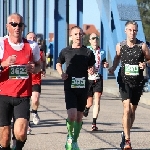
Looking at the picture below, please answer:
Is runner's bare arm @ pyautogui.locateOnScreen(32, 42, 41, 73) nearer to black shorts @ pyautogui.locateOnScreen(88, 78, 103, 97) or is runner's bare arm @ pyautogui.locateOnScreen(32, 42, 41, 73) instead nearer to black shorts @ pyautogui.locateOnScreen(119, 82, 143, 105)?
black shorts @ pyautogui.locateOnScreen(119, 82, 143, 105)

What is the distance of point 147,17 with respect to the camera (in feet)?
335

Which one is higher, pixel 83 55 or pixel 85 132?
pixel 83 55

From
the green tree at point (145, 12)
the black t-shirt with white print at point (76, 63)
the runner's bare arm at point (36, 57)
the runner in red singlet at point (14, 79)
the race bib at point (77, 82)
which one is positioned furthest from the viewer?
the green tree at point (145, 12)

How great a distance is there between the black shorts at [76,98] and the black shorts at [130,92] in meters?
0.59

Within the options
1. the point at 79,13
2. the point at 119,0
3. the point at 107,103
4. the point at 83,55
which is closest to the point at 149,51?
the point at 83,55

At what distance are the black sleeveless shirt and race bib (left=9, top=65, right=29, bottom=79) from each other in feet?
8.65

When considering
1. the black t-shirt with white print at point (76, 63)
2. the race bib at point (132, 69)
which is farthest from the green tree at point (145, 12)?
the black t-shirt with white print at point (76, 63)

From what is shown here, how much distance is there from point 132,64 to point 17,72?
2.79 metres

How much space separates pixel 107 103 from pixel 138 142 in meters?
8.54

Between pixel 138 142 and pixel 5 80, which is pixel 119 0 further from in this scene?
pixel 5 80

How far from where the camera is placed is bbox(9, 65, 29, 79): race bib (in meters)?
7.77

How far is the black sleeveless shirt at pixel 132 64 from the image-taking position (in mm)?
10062

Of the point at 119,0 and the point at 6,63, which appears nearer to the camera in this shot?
the point at 6,63

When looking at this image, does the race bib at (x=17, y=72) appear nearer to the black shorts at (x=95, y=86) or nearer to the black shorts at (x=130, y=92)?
the black shorts at (x=130, y=92)
